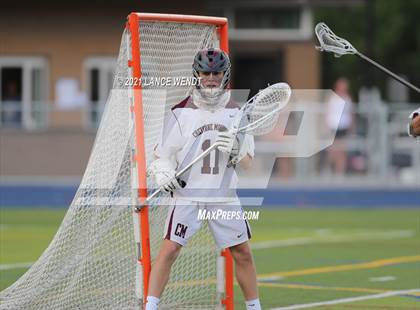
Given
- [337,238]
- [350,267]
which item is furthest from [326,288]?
[337,238]

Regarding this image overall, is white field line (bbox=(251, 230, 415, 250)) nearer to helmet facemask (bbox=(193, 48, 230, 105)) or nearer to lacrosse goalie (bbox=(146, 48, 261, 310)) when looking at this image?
lacrosse goalie (bbox=(146, 48, 261, 310))

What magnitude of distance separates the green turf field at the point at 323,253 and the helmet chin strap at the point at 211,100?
2.14 metres

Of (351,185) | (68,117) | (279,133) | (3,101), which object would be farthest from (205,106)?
(3,101)

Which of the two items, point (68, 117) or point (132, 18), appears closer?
point (132, 18)

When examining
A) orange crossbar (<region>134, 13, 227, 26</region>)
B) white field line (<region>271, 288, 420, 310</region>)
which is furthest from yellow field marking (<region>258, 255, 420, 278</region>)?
orange crossbar (<region>134, 13, 227, 26</region>)

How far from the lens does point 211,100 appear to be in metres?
7.80

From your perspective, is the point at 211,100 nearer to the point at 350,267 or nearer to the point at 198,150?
the point at 198,150

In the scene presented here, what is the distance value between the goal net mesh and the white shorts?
0.66 m

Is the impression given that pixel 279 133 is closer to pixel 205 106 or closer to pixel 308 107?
pixel 308 107

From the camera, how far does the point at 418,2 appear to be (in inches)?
1832

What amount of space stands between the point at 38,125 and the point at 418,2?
2676 cm

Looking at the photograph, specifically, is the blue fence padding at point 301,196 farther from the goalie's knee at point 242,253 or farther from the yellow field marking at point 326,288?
the goalie's knee at point 242,253

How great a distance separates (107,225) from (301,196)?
12.3 m

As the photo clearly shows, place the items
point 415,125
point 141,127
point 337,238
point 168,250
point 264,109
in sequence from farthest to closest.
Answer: point 337,238 < point 141,127 < point 264,109 < point 168,250 < point 415,125
